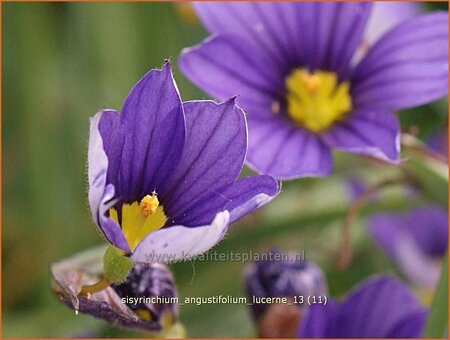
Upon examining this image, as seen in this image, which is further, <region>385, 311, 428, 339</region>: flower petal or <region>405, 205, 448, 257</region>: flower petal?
<region>405, 205, 448, 257</region>: flower petal

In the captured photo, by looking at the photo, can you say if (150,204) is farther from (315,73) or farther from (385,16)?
(385,16)

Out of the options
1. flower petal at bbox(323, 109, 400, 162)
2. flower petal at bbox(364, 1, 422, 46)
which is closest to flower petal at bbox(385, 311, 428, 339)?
flower petal at bbox(323, 109, 400, 162)

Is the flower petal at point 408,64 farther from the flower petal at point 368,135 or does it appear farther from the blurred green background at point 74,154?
the blurred green background at point 74,154

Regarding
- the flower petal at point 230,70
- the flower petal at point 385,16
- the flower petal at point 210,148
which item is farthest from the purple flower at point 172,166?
the flower petal at point 385,16

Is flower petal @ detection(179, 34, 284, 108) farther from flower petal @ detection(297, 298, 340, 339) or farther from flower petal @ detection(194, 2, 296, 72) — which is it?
flower petal @ detection(297, 298, 340, 339)

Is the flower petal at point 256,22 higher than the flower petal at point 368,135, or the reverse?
the flower petal at point 256,22

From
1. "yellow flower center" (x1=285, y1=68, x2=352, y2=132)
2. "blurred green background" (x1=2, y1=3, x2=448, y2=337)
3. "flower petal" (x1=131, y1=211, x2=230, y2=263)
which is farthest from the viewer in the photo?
"blurred green background" (x1=2, y1=3, x2=448, y2=337)
